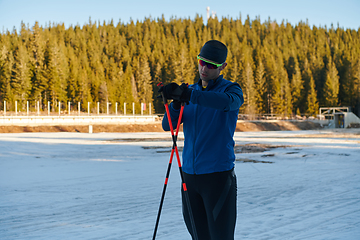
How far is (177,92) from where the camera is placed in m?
1.85

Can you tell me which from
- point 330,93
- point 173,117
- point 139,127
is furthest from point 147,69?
point 173,117

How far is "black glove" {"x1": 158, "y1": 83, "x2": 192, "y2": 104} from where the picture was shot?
1.84m

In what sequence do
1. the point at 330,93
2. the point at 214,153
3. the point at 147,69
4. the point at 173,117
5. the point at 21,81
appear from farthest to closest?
1. the point at 147,69
2. the point at 330,93
3. the point at 21,81
4. the point at 173,117
5. the point at 214,153

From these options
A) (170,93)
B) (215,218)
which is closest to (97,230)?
(215,218)

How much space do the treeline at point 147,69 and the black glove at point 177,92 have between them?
68.8 m

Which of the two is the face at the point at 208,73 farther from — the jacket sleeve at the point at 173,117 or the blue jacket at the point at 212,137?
the jacket sleeve at the point at 173,117

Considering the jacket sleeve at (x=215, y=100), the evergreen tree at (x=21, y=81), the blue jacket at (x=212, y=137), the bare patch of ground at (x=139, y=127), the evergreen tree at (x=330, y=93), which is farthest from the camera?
the evergreen tree at (x=330, y=93)

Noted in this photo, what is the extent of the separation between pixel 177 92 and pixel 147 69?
90346mm

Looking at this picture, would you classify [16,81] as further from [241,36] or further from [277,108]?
[241,36]

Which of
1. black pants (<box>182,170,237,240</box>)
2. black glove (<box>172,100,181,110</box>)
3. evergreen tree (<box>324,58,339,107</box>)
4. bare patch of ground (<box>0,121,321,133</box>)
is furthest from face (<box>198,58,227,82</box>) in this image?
evergreen tree (<box>324,58,339,107</box>)

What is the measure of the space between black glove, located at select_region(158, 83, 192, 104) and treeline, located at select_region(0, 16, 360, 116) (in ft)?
226

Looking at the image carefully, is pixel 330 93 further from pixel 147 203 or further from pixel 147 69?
pixel 147 203

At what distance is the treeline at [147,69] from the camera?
6938cm

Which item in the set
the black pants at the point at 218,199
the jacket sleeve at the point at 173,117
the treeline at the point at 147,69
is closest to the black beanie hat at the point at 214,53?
the jacket sleeve at the point at 173,117
